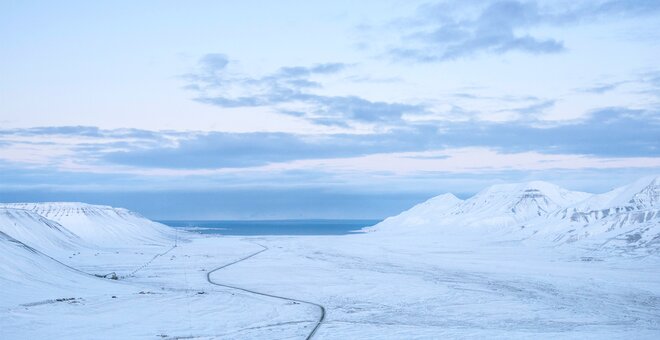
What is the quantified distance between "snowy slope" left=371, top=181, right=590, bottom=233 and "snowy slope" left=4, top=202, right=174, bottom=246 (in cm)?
6532

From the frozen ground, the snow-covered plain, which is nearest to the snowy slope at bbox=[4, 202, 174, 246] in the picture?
the snow-covered plain

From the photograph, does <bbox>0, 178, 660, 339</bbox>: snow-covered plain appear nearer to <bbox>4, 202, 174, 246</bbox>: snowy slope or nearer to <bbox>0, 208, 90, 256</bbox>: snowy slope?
<bbox>0, 208, 90, 256</bbox>: snowy slope

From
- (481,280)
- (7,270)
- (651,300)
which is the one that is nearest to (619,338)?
(651,300)

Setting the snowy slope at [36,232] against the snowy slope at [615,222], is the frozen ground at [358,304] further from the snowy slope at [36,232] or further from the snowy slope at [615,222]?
the snowy slope at [36,232]

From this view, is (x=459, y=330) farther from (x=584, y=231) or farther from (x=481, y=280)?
(x=584, y=231)

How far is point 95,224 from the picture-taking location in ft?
345

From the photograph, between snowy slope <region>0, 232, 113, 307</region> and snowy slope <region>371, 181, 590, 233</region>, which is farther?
snowy slope <region>371, 181, 590, 233</region>

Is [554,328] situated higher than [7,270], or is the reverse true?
[7,270]

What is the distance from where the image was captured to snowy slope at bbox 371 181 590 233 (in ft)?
469

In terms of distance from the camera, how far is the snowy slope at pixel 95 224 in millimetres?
99188

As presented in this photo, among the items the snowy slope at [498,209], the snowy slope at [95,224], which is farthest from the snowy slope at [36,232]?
the snowy slope at [498,209]

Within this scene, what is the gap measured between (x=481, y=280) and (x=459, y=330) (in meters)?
19.0

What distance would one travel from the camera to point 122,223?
385 ft

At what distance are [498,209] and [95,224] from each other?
91723 millimetres
